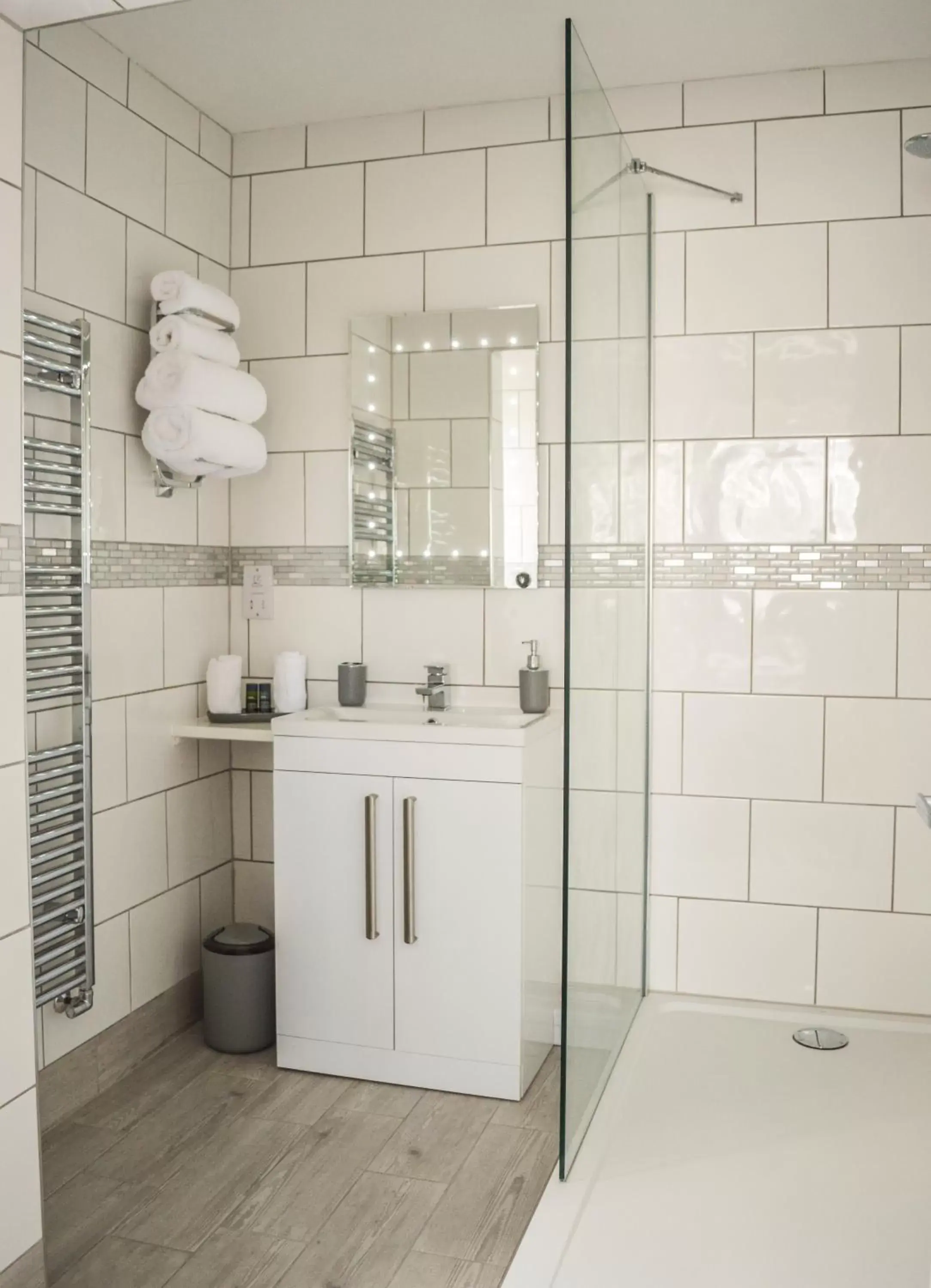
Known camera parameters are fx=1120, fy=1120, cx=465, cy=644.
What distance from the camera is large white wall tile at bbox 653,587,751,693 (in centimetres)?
298

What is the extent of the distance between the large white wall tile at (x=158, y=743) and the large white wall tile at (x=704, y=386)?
1487 mm

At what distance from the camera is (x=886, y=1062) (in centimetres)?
270

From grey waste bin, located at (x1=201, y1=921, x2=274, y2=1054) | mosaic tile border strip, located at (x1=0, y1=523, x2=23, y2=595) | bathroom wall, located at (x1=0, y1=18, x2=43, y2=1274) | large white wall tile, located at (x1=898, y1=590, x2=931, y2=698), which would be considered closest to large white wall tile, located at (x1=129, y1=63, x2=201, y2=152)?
bathroom wall, located at (x1=0, y1=18, x2=43, y2=1274)

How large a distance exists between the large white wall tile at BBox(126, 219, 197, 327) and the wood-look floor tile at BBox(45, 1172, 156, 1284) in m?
1.81

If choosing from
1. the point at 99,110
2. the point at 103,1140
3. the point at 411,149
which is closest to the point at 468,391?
the point at 411,149

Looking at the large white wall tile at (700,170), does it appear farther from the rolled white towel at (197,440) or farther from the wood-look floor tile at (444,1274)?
the wood-look floor tile at (444,1274)

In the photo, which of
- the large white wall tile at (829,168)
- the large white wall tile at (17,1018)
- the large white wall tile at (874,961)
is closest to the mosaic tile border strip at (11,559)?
the large white wall tile at (17,1018)

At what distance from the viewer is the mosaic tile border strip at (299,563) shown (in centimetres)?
320

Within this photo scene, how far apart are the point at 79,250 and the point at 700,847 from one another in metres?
2.15

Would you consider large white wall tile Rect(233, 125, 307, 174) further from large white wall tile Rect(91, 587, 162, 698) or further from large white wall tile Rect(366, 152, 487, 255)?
large white wall tile Rect(91, 587, 162, 698)

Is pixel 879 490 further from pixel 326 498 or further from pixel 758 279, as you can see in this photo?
pixel 326 498

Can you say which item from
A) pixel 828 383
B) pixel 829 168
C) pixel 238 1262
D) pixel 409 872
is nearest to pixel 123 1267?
pixel 238 1262

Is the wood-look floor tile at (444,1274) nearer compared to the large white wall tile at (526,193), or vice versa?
the wood-look floor tile at (444,1274)

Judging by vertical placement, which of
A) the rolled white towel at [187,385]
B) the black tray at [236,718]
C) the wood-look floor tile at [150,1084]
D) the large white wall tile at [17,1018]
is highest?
the rolled white towel at [187,385]
